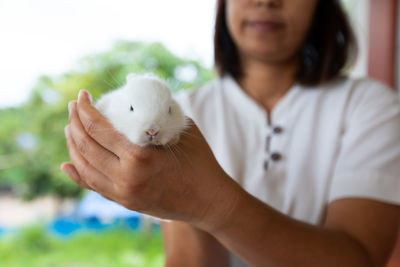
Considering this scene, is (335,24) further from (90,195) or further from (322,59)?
(90,195)

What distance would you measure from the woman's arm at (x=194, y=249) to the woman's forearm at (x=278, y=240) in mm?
140

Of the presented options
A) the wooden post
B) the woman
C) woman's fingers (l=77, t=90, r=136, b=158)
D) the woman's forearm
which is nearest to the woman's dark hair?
the woman

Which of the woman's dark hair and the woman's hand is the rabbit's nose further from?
the woman's dark hair

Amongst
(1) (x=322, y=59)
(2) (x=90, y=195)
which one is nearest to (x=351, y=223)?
(1) (x=322, y=59)

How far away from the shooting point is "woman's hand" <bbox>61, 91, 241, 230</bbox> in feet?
1.43

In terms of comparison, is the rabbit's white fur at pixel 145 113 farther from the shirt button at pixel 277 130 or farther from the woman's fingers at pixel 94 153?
the shirt button at pixel 277 130

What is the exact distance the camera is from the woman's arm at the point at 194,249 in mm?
674

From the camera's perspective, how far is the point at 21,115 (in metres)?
2.56

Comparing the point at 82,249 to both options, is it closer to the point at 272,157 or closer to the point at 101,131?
the point at 272,157

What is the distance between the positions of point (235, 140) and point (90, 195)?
2174mm

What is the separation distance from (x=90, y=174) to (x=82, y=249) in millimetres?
2690

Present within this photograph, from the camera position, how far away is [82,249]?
2.90 meters

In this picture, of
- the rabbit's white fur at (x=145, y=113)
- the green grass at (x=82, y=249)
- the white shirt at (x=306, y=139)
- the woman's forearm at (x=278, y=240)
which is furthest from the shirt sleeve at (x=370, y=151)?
the green grass at (x=82, y=249)

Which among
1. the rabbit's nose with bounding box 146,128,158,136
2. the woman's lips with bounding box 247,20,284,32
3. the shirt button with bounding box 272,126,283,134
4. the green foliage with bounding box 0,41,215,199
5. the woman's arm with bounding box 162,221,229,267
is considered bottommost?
the green foliage with bounding box 0,41,215,199
